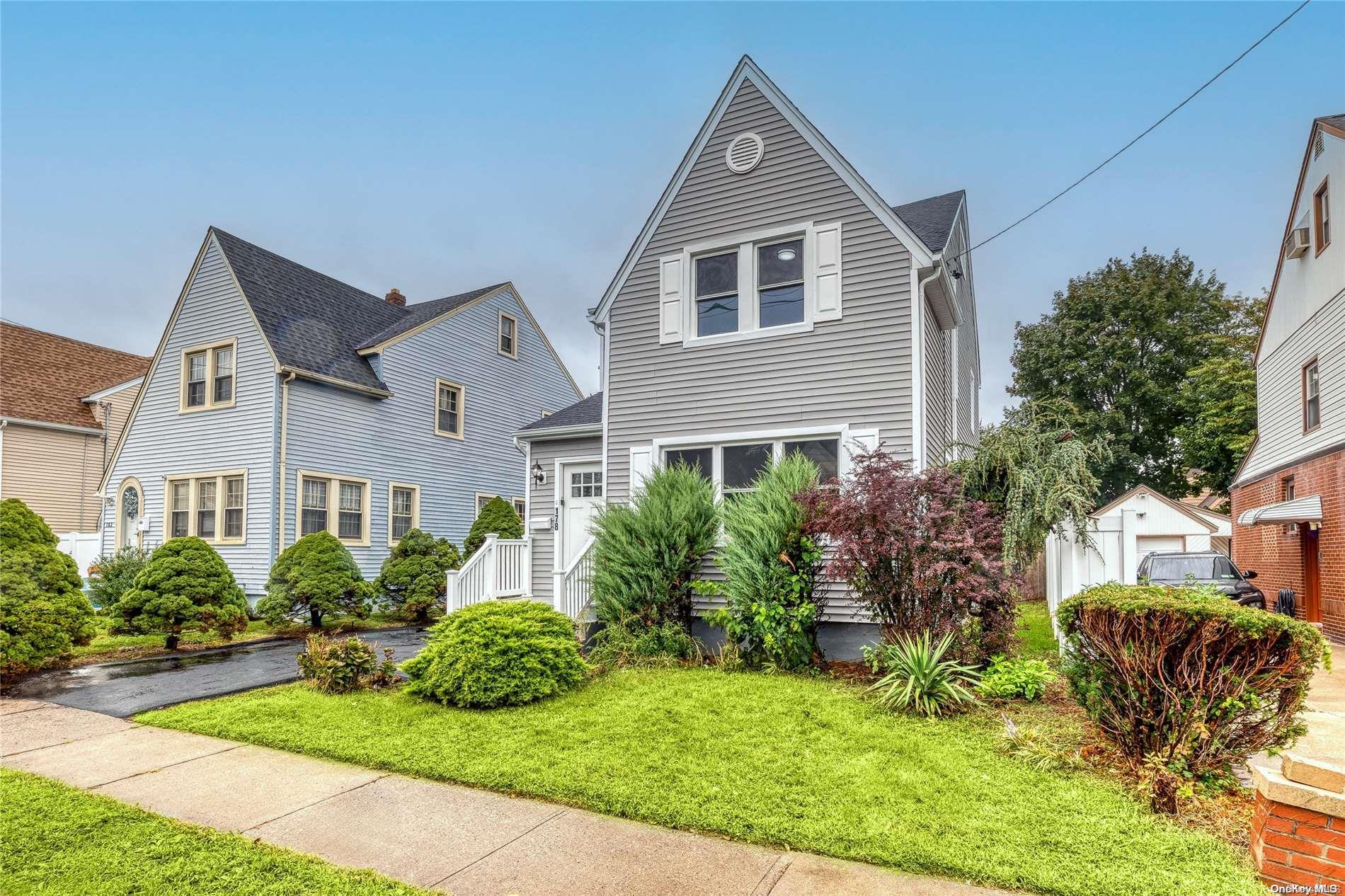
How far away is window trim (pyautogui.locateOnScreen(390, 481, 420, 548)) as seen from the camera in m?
17.4

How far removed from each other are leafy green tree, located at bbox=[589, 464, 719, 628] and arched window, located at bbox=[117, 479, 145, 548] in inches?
543

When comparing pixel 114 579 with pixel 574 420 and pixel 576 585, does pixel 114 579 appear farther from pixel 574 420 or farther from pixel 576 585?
pixel 576 585

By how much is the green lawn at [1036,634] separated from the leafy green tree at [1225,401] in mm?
13530

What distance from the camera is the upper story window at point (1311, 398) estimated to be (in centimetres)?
1296

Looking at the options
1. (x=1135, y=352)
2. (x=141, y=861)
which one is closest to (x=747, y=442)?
(x=141, y=861)

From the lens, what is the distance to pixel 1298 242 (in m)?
13.4

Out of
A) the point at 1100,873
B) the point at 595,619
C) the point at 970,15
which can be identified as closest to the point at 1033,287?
the point at 970,15

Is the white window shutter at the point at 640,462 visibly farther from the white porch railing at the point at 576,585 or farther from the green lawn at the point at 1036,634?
the green lawn at the point at 1036,634

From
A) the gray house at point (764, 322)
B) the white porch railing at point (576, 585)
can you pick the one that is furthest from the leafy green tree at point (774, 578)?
the white porch railing at point (576, 585)

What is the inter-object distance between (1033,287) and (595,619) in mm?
30061

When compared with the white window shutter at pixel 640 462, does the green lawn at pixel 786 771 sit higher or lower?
lower

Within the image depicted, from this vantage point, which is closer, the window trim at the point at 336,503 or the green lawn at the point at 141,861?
the green lawn at the point at 141,861

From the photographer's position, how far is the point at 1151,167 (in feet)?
36.2

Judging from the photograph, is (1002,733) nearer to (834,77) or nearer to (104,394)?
(834,77)
